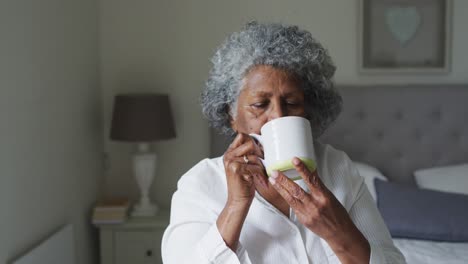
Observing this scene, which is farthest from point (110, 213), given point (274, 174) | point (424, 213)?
point (274, 174)

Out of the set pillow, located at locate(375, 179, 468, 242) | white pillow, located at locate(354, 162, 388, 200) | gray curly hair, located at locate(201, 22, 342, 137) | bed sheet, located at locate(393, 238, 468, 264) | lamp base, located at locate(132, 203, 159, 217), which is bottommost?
lamp base, located at locate(132, 203, 159, 217)

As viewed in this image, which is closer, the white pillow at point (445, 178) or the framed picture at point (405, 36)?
the white pillow at point (445, 178)

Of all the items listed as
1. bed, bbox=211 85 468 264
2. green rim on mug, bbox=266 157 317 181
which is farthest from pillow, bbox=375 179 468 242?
green rim on mug, bbox=266 157 317 181

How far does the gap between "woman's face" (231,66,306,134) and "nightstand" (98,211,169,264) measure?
165 centimetres

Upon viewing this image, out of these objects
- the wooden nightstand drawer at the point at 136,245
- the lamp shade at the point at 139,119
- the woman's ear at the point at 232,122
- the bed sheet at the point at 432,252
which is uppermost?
the woman's ear at the point at 232,122

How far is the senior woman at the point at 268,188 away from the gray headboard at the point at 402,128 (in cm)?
161

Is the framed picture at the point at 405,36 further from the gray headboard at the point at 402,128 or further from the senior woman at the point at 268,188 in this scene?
the senior woman at the point at 268,188

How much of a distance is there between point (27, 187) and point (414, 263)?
1554mm

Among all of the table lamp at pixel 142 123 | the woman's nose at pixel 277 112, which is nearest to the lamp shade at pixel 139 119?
the table lamp at pixel 142 123

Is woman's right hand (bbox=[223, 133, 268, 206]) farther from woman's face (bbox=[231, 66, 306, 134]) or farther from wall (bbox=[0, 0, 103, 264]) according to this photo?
wall (bbox=[0, 0, 103, 264])

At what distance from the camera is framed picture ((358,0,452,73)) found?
2.87 meters

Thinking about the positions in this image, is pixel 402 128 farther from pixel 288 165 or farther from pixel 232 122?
pixel 288 165

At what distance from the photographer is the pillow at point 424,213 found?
2170 millimetres

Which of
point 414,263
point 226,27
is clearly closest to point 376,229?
point 414,263
